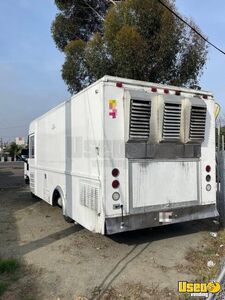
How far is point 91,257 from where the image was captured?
566 cm

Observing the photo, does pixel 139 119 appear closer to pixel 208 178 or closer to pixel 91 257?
pixel 208 178

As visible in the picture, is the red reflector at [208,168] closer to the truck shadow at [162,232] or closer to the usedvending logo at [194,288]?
the truck shadow at [162,232]

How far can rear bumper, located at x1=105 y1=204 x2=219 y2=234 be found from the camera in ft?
18.3

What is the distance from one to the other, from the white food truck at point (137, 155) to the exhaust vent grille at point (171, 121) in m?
0.02

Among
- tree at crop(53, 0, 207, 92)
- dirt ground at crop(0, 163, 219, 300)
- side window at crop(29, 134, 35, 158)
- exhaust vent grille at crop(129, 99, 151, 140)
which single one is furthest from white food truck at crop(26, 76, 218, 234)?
tree at crop(53, 0, 207, 92)

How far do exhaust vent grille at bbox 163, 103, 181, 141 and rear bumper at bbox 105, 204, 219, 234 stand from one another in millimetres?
1376

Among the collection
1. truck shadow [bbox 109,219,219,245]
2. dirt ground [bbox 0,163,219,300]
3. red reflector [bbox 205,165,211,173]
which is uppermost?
red reflector [bbox 205,165,211,173]

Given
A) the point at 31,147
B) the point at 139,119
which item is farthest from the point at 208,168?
the point at 31,147

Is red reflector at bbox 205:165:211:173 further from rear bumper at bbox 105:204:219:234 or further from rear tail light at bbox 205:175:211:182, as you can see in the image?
rear bumper at bbox 105:204:219:234

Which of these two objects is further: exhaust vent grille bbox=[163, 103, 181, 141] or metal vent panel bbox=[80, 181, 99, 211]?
exhaust vent grille bbox=[163, 103, 181, 141]

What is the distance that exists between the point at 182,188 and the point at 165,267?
1.70m

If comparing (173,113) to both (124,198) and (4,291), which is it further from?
(4,291)

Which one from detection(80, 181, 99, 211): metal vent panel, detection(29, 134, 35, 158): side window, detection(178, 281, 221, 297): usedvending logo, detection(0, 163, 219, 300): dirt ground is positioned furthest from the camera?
detection(29, 134, 35, 158): side window

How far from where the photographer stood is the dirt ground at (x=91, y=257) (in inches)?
175
